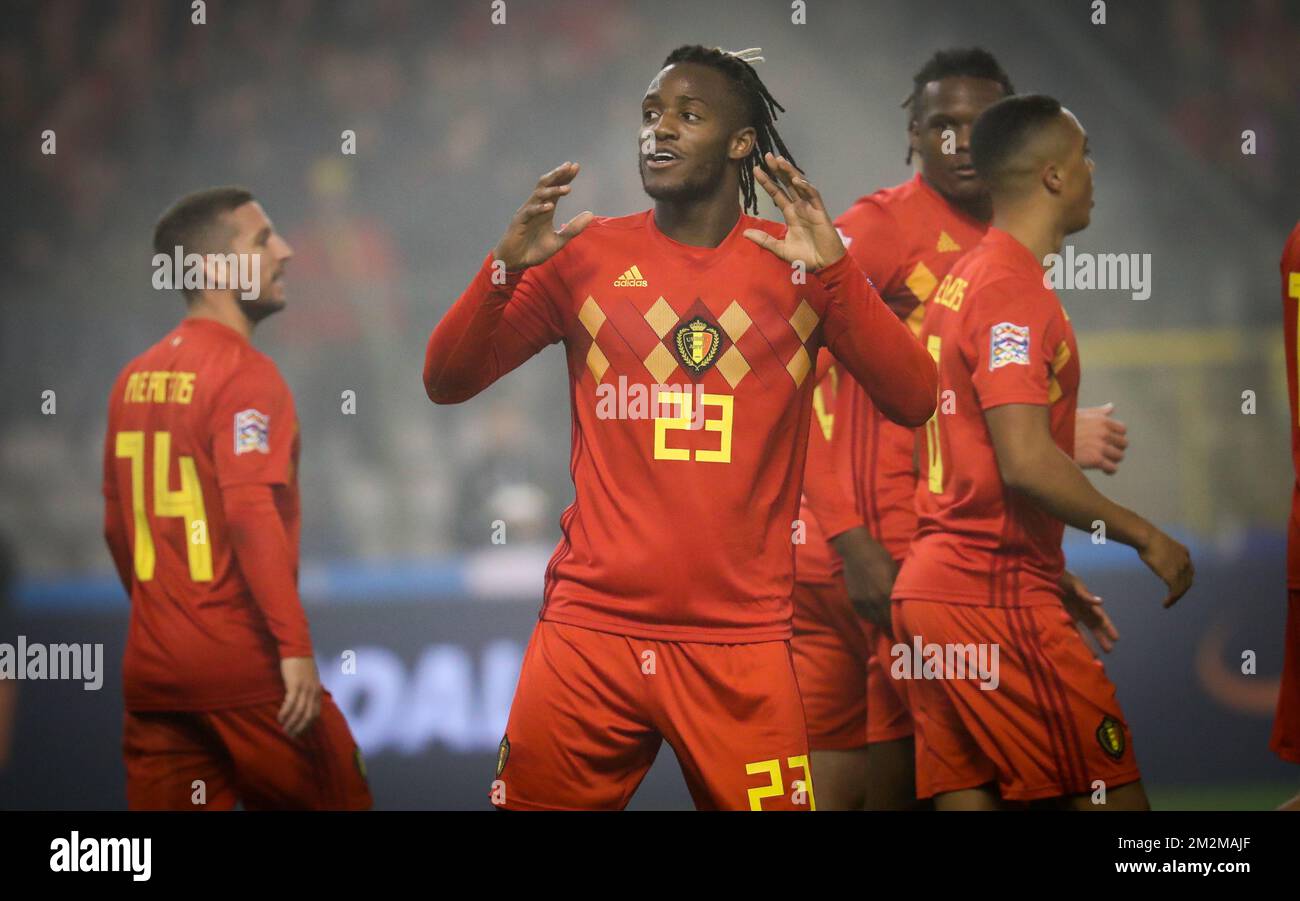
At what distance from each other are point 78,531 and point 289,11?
2587 mm

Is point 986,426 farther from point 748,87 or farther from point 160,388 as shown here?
point 160,388

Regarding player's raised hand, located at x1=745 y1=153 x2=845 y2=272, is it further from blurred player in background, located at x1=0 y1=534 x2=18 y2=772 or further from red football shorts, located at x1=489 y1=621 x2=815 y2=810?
blurred player in background, located at x1=0 y1=534 x2=18 y2=772

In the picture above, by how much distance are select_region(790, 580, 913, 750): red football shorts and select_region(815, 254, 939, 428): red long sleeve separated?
1183mm

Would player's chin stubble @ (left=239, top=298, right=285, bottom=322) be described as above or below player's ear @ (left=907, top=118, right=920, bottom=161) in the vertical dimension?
below

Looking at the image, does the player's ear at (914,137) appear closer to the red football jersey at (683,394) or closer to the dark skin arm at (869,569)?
the dark skin arm at (869,569)

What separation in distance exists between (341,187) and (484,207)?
0.84 metres

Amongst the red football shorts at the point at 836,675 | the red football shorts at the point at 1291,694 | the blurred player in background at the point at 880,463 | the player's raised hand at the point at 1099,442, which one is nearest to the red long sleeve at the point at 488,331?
the blurred player in background at the point at 880,463

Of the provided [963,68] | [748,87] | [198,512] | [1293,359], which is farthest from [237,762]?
[1293,359]

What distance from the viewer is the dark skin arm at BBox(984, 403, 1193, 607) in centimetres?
336

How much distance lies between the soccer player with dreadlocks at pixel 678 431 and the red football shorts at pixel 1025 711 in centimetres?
66

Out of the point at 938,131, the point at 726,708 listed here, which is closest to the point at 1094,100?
the point at 938,131

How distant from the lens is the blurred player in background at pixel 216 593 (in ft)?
13.4

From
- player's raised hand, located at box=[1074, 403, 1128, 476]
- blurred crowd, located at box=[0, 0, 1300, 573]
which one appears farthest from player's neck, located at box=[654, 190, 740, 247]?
blurred crowd, located at box=[0, 0, 1300, 573]

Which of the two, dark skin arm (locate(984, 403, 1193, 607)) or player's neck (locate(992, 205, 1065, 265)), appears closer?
dark skin arm (locate(984, 403, 1193, 607))
